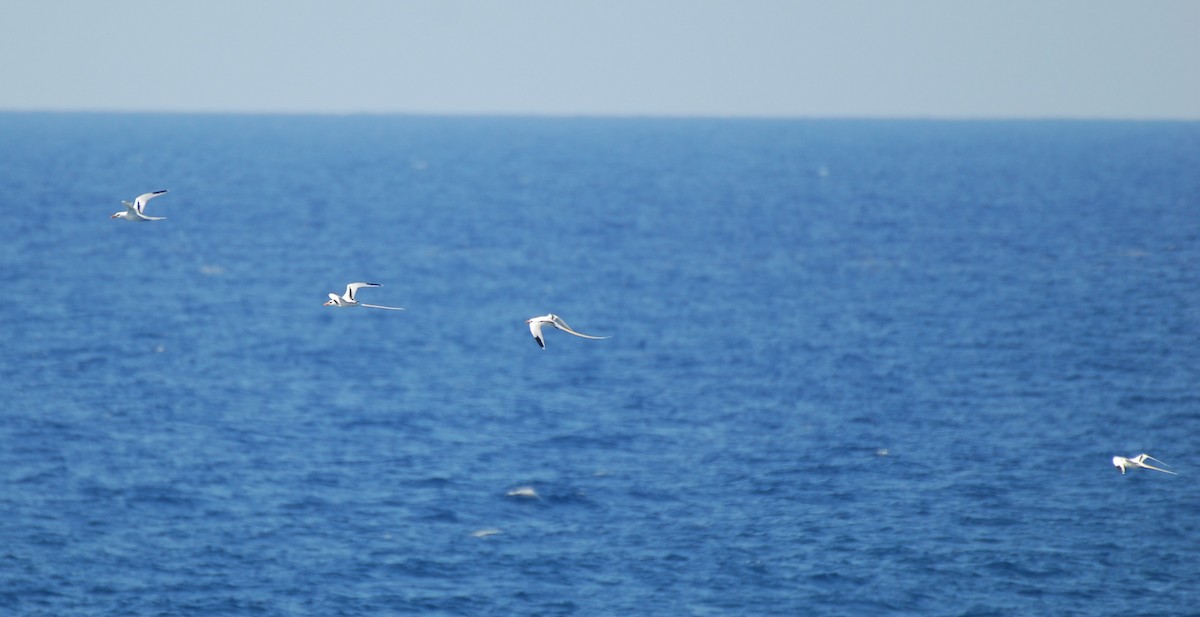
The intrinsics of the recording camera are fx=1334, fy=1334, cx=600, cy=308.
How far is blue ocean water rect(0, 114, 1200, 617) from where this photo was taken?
5503 cm

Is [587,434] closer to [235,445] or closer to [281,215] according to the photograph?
[235,445]

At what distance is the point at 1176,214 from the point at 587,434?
122m

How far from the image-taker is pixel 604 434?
243ft

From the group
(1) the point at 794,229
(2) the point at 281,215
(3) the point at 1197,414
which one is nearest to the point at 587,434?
(3) the point at 1197,414

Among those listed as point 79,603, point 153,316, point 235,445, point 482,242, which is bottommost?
point 79,603

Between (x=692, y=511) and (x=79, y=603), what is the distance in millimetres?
26782

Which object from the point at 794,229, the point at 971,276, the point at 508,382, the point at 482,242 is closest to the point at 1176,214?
the point at 794,229

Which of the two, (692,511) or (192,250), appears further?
(192,250)

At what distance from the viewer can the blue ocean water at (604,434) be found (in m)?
55.0

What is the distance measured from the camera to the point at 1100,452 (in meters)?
69.2

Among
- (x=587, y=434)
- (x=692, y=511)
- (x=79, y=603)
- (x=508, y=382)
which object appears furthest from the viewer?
(x=508, y=382)

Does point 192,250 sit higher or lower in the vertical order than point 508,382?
higher

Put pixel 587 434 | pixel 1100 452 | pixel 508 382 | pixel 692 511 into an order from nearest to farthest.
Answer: pixel 692 511 < pixel 1100 452 < pixel 587 434 < pixel 508 382

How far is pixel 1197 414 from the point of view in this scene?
75500 millimetres
